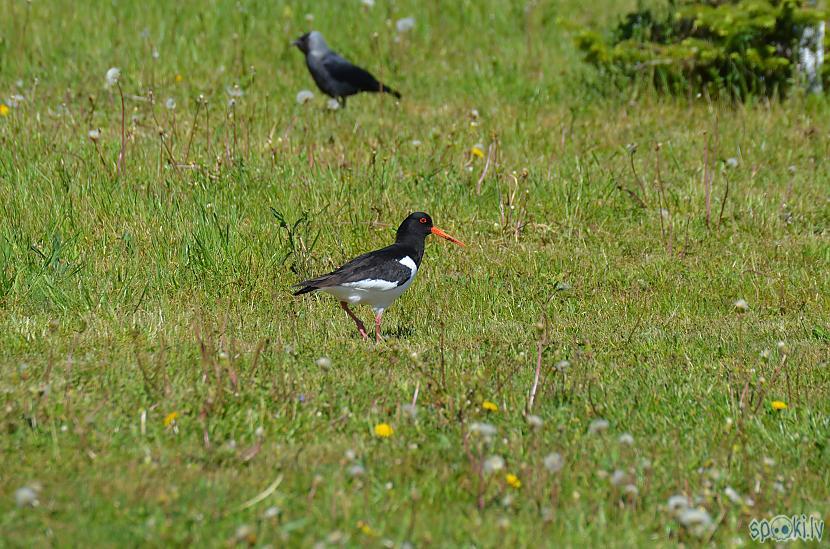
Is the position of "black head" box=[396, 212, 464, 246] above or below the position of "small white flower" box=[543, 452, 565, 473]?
below

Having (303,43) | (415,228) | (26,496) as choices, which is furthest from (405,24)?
(26,496)

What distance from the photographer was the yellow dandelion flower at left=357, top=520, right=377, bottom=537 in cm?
403

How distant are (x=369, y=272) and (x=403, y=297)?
1.18 m

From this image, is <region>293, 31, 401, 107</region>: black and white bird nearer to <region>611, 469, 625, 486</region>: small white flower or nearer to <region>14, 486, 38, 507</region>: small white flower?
<region>611, 469, 625, 486</region>: small white flower

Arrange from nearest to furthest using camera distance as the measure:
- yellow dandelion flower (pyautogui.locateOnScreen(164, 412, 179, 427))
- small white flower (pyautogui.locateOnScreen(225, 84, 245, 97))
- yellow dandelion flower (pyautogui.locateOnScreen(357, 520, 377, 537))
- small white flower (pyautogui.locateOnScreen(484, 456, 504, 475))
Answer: yellow dandelion flower (pyautogui.locateOnScreen(357, 520, 377, 537)) < small white flower (pyautogui.locateOnScreen(484, 456, 504, 475)) < yellow dandelion flower (pyautogui.locateOnScreen(164, 412, 179, 427)) < small white flower (pyautogui.locateOnScreen(225, 84, 245, 97))

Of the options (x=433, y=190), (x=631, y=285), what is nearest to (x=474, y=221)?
(x=433, y=190)

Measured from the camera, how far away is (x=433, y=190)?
30.7 feet

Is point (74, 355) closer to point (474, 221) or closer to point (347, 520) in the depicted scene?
point (347, 520)

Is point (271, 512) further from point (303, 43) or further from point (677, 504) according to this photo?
point (303, 43)

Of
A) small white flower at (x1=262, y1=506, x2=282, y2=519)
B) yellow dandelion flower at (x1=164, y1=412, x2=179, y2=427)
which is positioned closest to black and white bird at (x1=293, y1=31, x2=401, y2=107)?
yellow dandelion flower at (x1=164, y1=412, x2=179, y2=427)

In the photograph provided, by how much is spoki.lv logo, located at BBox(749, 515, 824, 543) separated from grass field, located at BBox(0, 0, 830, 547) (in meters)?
0.06

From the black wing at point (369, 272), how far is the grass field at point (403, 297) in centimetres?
35

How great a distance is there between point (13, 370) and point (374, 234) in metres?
3.72

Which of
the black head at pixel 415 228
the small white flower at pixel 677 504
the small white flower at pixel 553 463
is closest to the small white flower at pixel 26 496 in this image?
the small white flower at pixel 553 463
